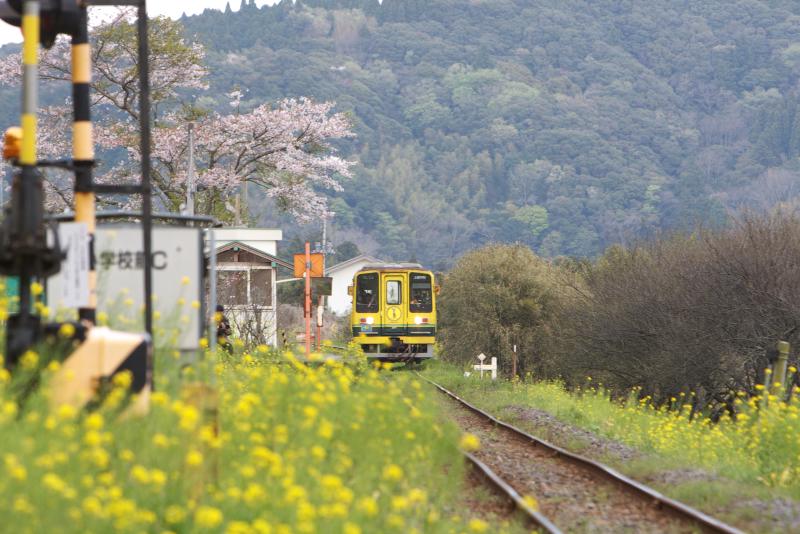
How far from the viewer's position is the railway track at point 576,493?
945 cm

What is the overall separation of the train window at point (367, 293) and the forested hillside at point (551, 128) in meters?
95.0

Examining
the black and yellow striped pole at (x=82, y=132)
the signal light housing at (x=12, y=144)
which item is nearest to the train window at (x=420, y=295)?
the black and yellow striped pole at (x=82, y=132)

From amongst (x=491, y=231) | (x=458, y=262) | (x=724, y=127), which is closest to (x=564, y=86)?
(x=724, y=127)

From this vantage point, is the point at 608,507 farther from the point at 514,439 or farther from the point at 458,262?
the point at 458,262

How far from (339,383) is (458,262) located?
29266mm

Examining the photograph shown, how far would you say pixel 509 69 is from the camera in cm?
19450

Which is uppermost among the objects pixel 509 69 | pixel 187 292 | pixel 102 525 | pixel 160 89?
pixel 509 69

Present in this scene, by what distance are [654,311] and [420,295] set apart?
686 centimetres

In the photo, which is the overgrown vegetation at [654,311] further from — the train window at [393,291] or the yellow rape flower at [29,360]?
the yellow rape flower at [29,360]

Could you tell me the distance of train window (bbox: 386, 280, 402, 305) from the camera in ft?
105

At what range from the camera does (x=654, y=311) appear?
2781 cm

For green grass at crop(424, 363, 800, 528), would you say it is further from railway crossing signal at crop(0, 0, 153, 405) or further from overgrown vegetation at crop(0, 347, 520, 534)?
railway crossing signal at crop(0, 0, 153, 405)

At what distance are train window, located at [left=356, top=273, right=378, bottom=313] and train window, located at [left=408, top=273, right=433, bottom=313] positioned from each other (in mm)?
957

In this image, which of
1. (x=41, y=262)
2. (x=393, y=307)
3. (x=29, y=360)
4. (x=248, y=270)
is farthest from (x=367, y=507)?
(x=248, y=270)
